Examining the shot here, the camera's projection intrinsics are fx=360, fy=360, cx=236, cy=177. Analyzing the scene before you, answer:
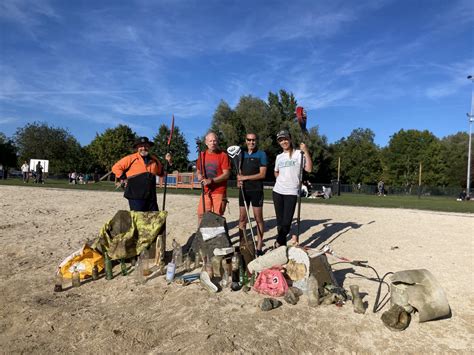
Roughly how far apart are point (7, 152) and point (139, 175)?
74.9 m

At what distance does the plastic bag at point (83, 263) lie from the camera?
5.29 m

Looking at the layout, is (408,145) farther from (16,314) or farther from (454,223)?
(16,314)

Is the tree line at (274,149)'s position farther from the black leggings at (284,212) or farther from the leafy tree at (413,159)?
the black leggings at (284,212)

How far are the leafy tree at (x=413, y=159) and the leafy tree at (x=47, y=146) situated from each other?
56.7m

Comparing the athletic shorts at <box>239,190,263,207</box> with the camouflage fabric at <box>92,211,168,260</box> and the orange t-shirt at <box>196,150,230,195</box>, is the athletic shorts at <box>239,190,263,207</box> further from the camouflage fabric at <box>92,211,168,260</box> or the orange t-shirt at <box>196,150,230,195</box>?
the camouflage fabric at <box>92,211,168,260</box>

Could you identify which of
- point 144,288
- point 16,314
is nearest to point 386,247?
point 144,288

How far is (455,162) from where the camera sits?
65.8 meters

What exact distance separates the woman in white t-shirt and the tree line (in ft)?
123

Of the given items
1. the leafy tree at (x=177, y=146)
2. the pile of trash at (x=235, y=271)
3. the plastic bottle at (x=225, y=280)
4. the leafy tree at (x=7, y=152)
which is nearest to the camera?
the pile of trash at (x=235, y=271)

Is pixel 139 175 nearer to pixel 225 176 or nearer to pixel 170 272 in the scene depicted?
pixel 225 176

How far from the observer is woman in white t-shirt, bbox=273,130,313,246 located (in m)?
5.76

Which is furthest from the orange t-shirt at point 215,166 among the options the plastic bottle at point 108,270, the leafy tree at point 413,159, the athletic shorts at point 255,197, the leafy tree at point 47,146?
the leafy tree at point 413,159

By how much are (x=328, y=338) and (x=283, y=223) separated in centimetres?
242

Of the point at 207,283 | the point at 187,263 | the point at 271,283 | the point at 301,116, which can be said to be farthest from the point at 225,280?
the point at 301,116
